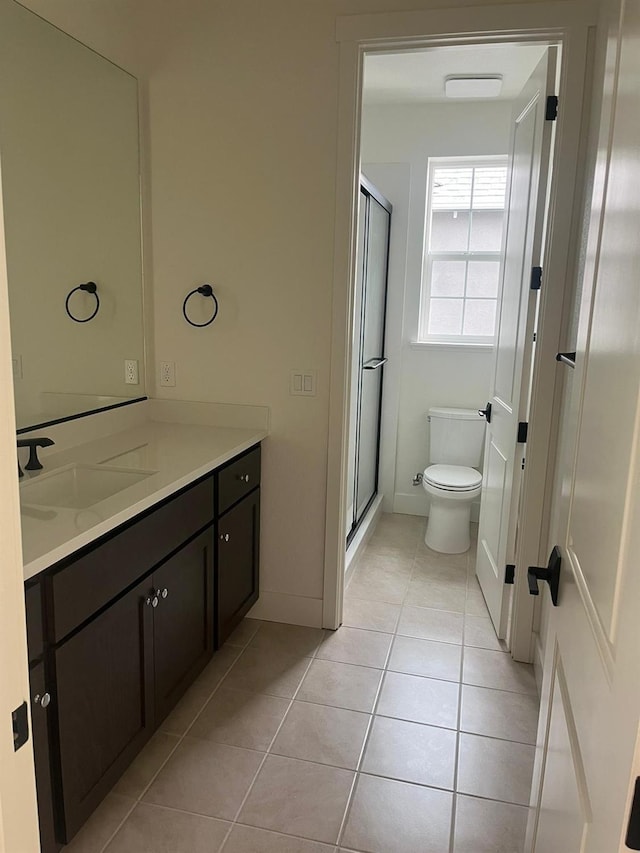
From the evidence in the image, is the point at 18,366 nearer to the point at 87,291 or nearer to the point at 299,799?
the point at 87,291

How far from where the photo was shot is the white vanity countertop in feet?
4.90

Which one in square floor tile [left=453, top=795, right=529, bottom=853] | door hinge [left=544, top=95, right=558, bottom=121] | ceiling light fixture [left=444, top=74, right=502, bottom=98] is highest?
ceiling light fixture [left=444, top=74, right=502, bottom=98]

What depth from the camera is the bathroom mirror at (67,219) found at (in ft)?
6.77

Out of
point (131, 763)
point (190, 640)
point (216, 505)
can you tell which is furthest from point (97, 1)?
point (131, 763)

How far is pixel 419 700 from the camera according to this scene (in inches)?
94.5

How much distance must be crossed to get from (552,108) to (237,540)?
2.04 metres

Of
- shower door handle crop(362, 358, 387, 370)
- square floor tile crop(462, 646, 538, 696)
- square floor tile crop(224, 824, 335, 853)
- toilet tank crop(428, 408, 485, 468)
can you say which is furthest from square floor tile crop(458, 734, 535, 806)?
toilet tank crop(428, 408, 485, 468)

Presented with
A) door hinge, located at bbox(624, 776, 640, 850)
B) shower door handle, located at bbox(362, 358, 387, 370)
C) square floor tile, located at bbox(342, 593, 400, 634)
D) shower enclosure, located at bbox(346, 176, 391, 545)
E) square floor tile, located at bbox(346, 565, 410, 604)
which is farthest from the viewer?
shower door handle, located at bbox(362, 358, 387, 370)

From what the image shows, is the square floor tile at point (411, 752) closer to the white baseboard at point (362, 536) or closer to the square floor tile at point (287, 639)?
the square floor tile at point (287, 639)

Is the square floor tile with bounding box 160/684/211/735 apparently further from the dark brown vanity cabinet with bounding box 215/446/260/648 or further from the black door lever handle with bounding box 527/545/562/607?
the black door lever handle with bounding box 527/545/562/607

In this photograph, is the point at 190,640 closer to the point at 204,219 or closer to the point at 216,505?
the point at 216,505

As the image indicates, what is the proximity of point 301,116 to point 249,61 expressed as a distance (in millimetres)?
301

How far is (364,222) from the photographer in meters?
3.33

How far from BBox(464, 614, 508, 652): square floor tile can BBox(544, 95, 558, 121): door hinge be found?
2142 mm
